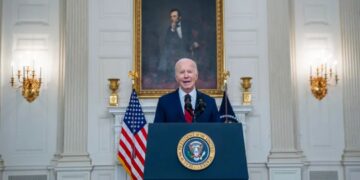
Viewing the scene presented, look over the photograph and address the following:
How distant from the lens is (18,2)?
311 inches

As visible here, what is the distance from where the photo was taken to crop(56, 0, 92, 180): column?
7.34 metres

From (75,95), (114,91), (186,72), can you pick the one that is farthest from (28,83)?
(186,72)

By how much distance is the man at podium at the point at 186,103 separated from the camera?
3.67 meters

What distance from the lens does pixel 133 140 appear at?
7.17 meters

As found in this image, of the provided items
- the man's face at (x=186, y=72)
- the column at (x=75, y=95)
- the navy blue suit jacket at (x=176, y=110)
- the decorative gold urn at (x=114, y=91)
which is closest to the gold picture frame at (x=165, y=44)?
the decorative gold urn at (x=114, y=91)

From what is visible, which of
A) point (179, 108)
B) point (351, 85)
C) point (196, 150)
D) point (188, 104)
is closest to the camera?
point (196, 150)

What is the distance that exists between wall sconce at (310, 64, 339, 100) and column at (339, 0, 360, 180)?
224mm

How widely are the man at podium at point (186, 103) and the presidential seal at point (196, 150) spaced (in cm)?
59

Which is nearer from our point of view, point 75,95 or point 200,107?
point 200,107

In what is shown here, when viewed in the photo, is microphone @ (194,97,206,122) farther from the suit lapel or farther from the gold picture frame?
the gold picture frame

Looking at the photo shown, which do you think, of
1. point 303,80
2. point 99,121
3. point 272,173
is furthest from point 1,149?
point 303,80

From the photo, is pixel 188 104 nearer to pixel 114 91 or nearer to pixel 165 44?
pixel 114 91

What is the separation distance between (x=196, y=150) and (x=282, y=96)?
497cm

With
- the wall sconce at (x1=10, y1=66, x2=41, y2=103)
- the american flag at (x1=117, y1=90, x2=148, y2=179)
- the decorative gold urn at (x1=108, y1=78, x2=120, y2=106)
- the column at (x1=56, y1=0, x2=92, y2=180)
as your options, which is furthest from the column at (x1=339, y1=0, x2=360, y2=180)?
the wall sconce at (x1=10, y1=66, x2=41, y2=103)
